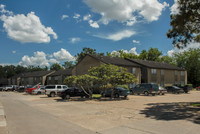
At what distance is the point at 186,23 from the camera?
14000 mm

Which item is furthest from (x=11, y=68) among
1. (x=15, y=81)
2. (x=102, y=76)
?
(x=102, y=76)

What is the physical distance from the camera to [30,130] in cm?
714

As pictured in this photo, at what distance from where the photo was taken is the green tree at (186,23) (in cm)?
1302

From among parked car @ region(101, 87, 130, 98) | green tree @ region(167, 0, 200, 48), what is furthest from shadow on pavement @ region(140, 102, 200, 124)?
parked car @ region(101, 87, 130, 98)

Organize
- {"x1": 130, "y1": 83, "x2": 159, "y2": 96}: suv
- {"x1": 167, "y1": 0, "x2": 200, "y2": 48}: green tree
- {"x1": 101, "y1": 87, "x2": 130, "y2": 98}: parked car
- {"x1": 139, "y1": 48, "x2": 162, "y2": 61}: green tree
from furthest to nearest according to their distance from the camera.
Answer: {"x1": 139, "y1": 48, "x2": 162, "y2": 61}: green tree → {"x1": 130, "y1": 83, "x2": 159, "y2": 96}: suv → {"x1": 101, "y1": 87, "x2": 130, "y2": 98}: parked car → {"x1": 167, "y1": 0, "x2": 200, "y2": 48}: green tree

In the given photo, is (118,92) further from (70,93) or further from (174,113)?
(174,113)

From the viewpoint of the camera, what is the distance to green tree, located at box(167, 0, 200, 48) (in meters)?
13.0

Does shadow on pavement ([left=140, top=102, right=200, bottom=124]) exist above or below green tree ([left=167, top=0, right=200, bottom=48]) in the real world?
below

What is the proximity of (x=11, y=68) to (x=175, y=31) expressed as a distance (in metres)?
109

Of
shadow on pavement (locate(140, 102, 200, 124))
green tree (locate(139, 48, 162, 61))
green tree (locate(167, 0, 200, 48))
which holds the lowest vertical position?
shadow on pavement (locate(140, 102, 200, 124))

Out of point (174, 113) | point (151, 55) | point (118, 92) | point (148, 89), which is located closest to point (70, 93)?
point (118, 92)

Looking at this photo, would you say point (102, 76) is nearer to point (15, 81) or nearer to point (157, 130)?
point (157, 130)

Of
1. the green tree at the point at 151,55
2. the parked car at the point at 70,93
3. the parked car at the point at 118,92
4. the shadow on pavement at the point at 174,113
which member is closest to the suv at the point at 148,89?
the parked car at the point at 118,92

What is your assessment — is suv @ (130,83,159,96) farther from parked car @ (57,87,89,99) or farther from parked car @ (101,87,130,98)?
parked car @ (57,87,89,99)
